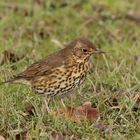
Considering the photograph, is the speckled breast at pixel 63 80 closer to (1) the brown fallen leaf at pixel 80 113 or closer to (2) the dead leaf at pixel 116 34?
(1) the brown fallen leaf at pixel 80 113

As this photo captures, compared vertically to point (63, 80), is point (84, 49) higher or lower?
higher

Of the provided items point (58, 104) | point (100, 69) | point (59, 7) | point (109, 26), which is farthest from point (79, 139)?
point (59, 7)

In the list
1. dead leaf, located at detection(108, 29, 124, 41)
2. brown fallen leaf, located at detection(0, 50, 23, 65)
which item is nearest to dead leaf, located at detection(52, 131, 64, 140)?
brown fallen leaf, located at detection(0, 50, 23, 65)

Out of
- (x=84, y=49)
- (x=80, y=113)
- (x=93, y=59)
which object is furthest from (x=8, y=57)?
(x=80, y=113)

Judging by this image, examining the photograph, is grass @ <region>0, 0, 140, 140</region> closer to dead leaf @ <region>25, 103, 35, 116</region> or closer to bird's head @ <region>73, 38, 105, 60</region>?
dead leaf @ <region>25, 103, 35, 116</region>

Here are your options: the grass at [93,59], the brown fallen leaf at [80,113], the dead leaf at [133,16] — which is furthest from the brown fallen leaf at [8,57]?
the dead leaf at [133,16]

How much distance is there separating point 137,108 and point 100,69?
5.01 ft

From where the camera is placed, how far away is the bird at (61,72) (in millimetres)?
6746

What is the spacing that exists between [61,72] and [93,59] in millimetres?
1997

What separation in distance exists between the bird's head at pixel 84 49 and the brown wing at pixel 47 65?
8cm

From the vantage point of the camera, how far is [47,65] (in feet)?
22.8

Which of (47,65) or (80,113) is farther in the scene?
(47,65)

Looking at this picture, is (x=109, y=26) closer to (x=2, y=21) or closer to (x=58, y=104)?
(x=2, y=21)

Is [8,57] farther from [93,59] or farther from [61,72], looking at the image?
[61,72]
